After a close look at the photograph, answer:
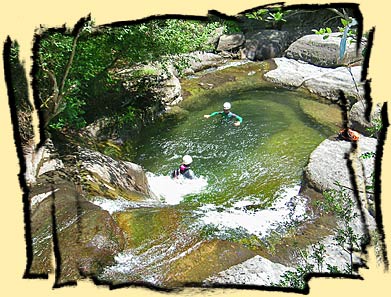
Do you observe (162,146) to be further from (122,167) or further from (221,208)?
(221,208)

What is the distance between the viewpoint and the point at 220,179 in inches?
368

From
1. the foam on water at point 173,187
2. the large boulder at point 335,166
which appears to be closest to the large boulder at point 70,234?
the foam on water at point 173,187

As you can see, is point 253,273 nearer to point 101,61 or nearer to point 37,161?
point 37,161

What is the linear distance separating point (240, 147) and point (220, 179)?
174 cm

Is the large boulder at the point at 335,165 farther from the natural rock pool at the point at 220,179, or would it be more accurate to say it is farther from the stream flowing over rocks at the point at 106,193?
the natural rock pool at the point at 220,179

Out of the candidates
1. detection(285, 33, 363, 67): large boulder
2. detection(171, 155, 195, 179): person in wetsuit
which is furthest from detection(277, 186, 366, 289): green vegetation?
detection(285, 33, 363, 67): large boulder

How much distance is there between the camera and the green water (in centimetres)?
893

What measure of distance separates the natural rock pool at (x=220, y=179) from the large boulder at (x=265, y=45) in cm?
189

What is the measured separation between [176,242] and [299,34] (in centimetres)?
1584

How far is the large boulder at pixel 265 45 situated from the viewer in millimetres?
18125

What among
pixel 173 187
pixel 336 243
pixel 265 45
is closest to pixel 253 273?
pixel 336 243

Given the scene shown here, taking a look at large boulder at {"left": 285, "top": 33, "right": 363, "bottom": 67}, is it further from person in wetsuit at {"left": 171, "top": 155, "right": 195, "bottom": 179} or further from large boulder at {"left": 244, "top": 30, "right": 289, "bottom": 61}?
person in wetsuit at {"left": 171, "top": 155, "right": 195, "bottom": 179}

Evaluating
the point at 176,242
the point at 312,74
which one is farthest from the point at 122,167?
the point at 312,74

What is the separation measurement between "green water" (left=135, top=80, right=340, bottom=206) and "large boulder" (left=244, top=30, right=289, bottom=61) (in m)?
4.98
